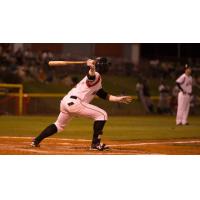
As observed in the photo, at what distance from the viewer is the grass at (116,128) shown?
38.3 ft

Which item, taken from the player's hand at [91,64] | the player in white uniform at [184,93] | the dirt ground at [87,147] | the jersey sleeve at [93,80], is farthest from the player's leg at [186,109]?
the player's hand at [91,64]

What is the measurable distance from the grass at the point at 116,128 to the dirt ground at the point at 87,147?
74cm

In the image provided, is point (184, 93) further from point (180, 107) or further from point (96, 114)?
point (96, 114)

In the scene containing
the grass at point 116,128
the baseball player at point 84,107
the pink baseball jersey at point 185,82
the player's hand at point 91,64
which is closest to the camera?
the player's hand at point 91,64

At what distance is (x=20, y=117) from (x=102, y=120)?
646cm

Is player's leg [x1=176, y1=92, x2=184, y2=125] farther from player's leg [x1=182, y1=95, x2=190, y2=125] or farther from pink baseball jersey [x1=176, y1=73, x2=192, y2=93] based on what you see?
pink baseball jersey [x1=176, y1=73, x2=192, y2=93]

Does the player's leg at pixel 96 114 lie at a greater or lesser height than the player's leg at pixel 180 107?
greater

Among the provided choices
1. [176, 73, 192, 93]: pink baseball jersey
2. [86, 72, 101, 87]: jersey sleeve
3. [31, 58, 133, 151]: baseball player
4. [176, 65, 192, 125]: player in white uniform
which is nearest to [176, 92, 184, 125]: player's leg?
[176, 65, 192, 125]: player in white uniform

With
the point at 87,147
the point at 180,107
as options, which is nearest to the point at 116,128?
the point at 180,107

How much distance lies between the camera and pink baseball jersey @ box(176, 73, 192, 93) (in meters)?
14.1

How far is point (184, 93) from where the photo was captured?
14.4 metres

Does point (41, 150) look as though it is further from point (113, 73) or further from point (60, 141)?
point (113, 73)

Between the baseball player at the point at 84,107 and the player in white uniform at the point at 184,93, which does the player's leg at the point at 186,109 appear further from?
the baseball player at the point at 84,107

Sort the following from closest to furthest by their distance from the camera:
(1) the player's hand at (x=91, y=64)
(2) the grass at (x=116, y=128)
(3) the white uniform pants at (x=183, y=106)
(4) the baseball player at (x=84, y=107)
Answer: (1) the player's hand at (x=91, y=64)
(4) the baseball player at (x=84, y=107)
(2) the grass at (x=116, y=128)
(3) the white uniform pants at (x=183, y=106)
